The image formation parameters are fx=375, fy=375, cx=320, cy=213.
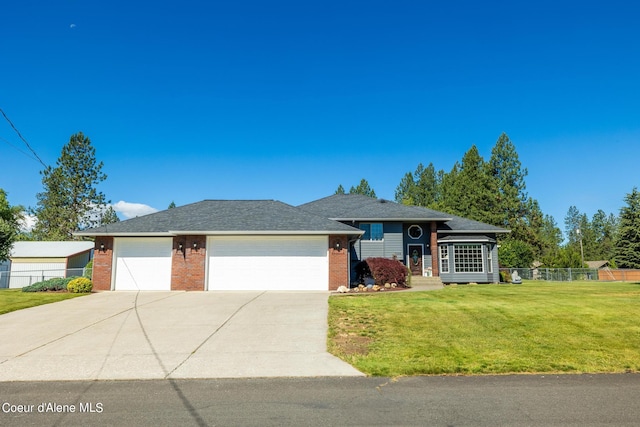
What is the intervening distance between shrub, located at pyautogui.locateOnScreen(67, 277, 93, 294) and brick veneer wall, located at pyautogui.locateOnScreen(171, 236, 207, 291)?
3714mm

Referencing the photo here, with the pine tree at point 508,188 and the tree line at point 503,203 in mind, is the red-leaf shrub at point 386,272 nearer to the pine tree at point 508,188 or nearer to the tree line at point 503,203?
the tree line at point 503,203

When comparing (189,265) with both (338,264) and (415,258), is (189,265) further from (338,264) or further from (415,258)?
(415,258)

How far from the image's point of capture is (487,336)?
8.22m

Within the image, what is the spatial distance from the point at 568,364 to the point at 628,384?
36.0 inches

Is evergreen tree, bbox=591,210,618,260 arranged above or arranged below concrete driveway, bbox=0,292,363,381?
above

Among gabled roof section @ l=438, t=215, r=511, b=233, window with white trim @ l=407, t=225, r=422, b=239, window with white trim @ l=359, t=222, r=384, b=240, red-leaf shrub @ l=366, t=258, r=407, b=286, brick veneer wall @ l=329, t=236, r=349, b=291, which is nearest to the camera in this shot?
brick veneer wall @ l=329, t=236, r=349, b=291

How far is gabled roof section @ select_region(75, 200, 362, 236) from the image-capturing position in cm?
1800

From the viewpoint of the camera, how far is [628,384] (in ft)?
18.0

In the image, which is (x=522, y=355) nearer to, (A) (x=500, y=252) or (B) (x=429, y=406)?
(B) (x=429, y=406)

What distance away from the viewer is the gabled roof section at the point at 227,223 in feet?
59.1

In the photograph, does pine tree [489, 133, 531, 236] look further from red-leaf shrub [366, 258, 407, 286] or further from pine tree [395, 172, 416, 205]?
red-leaf shrub [366, 258, 407, 286]

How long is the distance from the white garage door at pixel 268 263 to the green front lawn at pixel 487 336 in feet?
17.6

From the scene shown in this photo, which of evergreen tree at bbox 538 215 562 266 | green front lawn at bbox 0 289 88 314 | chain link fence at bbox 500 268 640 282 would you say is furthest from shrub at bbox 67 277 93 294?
evergreen tree at bbox 538 215 562 266

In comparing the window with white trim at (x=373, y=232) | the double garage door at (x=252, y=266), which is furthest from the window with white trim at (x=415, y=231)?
the double garage door at (x=252, y=266)
